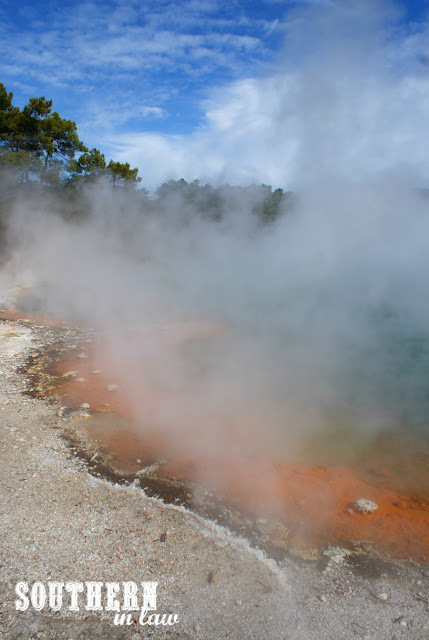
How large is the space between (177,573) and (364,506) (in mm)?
1342

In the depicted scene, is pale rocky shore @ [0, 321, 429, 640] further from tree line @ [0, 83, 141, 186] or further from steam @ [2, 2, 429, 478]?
tree line @ [0, 83, 141, 186]

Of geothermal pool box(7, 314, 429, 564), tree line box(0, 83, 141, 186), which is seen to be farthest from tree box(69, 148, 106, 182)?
geothermal pool box(7, 314, 429, 564)

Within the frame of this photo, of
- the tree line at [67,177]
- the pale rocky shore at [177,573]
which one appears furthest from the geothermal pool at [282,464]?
the tree line at [67,177]

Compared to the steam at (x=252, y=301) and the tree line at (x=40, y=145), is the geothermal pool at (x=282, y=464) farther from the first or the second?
the tree line at (x=40, y=145)

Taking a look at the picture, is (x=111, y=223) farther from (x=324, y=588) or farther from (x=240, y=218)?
(x=324, y=588)

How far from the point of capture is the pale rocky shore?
5.58 ft

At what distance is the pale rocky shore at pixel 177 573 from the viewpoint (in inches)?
67.0

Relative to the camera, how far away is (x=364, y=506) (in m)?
2.65

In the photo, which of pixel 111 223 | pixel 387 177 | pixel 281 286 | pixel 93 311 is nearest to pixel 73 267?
pixel 111 223

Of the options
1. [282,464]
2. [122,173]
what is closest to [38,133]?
[122,173]

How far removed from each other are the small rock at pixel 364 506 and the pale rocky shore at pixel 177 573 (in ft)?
1.39

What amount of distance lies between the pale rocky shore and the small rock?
0.42 m

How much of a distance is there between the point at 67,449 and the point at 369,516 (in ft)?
7.14

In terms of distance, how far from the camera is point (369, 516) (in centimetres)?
258
